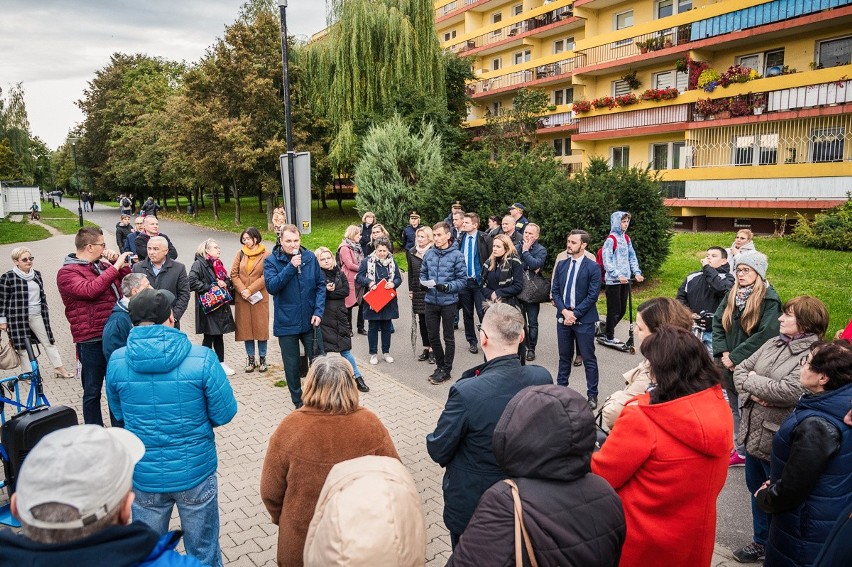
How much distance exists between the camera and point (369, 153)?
2156 centimetres

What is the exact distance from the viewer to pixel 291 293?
707cm

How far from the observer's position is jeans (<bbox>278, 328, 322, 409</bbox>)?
7.15 meters

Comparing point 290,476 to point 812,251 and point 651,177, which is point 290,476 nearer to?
point 651,177

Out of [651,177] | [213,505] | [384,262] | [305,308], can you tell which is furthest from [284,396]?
[651,177]

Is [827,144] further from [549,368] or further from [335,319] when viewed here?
[335,319]

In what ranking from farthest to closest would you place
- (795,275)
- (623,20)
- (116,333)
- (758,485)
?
(623,20)
(795,275)
(116,333)
(758,485)

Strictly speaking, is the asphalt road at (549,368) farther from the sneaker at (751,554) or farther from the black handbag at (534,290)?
the black handbag at (534,290)

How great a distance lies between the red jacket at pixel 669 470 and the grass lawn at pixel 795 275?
28.4ft

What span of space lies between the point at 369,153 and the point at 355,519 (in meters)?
20.5

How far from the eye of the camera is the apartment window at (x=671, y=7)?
29078mm

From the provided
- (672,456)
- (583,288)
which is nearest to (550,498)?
(672,456)

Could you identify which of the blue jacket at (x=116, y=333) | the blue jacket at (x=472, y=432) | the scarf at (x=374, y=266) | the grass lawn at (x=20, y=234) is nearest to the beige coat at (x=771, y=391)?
the blue jacket at (x=472, y=432)

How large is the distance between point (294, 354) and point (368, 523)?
541 cm

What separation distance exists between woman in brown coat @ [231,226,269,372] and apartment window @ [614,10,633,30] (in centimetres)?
2959
